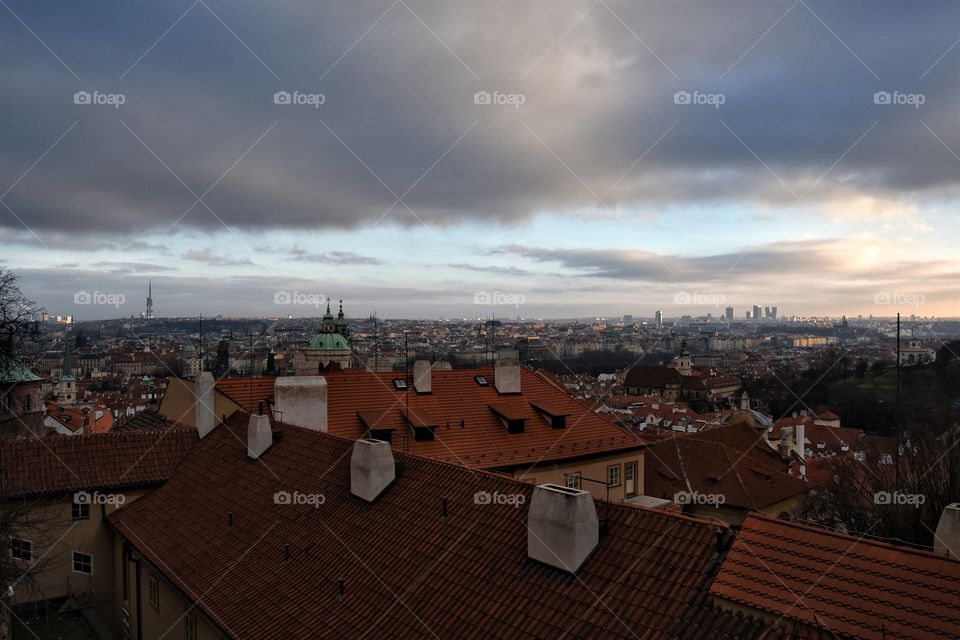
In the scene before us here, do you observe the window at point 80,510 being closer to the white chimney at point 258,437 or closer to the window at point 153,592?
the window at point 153,592

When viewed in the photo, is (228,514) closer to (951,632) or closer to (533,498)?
(533,498)

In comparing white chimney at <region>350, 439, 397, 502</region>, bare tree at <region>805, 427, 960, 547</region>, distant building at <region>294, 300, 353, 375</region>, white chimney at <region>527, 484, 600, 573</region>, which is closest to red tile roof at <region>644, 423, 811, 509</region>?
bare tree at <region>805, 427, 960, 547</region>

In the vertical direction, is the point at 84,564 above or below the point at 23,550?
below

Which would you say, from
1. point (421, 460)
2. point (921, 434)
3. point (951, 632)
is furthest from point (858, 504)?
point (951, 632)

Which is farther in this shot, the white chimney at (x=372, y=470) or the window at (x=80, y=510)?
the window at (x=80, y=510)

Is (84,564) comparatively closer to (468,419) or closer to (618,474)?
(468,419)

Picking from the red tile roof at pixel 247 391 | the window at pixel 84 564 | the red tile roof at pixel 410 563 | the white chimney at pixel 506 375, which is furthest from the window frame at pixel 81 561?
the white chimney at pixel 506 375

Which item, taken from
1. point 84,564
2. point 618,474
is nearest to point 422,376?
point 618,474
